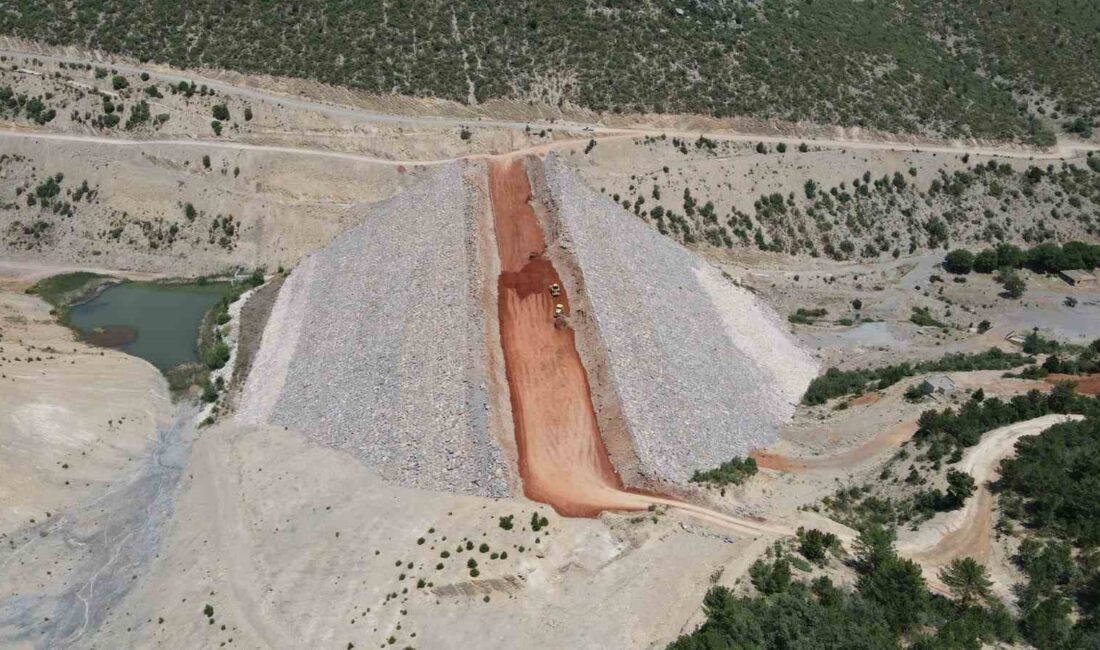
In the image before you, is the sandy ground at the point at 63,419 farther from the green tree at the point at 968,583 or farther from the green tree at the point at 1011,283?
the green tree at the point at 1011,283

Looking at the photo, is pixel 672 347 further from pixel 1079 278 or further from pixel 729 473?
pixel 1079 278

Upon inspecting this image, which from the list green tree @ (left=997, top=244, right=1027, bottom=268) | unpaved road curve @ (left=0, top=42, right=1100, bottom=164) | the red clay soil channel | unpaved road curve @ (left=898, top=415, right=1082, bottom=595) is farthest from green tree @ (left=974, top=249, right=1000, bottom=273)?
the red clay soil channel

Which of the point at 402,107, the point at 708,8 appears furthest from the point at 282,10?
the point at 708,8

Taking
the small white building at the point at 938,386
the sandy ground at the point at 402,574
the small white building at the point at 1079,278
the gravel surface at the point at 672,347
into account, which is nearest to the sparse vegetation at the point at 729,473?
the gravel surface at the point at 672,347

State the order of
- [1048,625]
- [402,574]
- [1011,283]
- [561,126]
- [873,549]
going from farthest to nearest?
[561,126] → [1011,283] → [402,574] → [873,549] → [1048,625]

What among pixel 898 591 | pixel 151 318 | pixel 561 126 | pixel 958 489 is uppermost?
pixel 561 126

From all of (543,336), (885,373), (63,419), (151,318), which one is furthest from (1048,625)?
(151,318)
